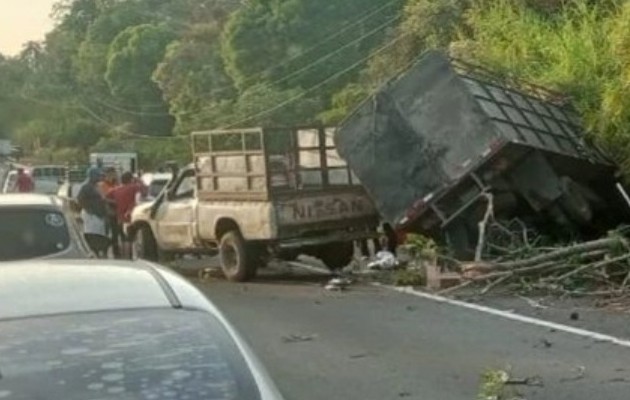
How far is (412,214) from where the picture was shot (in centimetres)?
1770

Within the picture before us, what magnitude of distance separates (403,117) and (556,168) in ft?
6.83

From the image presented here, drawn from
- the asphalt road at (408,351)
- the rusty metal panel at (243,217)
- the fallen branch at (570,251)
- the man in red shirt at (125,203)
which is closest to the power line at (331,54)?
the man in red shirt at (125,203)

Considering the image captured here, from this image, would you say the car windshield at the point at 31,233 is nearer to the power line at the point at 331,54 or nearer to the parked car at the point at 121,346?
the parked car at the point at 121,346

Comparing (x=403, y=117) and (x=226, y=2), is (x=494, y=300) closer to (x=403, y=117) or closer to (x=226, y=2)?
(x=403, y=117)

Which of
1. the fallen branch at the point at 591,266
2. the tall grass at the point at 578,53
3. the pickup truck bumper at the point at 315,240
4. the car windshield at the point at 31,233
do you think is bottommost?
the fallen branch at the point at 591,266

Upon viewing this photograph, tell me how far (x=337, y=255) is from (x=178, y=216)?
8.40 feet

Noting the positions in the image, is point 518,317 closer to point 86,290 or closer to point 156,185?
point 86,290

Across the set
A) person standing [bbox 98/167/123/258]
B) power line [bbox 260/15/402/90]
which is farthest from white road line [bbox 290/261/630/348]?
power line [bbox 260/15/402/90]

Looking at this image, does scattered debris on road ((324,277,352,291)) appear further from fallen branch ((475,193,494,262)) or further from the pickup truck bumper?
fallen branch ((475,193,494,262))

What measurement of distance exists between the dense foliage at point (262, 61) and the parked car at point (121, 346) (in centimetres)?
1405

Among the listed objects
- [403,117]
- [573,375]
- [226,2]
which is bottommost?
[573,375]

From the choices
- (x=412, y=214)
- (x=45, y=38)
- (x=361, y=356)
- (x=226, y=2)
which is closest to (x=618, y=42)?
(x=412, y=214)

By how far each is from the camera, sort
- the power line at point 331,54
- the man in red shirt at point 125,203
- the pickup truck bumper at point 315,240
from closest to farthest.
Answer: the pickup truck bumper at point 315,240 → the man in red shirt at point 125,203 → the power line at point 331,54

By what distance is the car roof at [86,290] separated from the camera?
4680 millimetres
